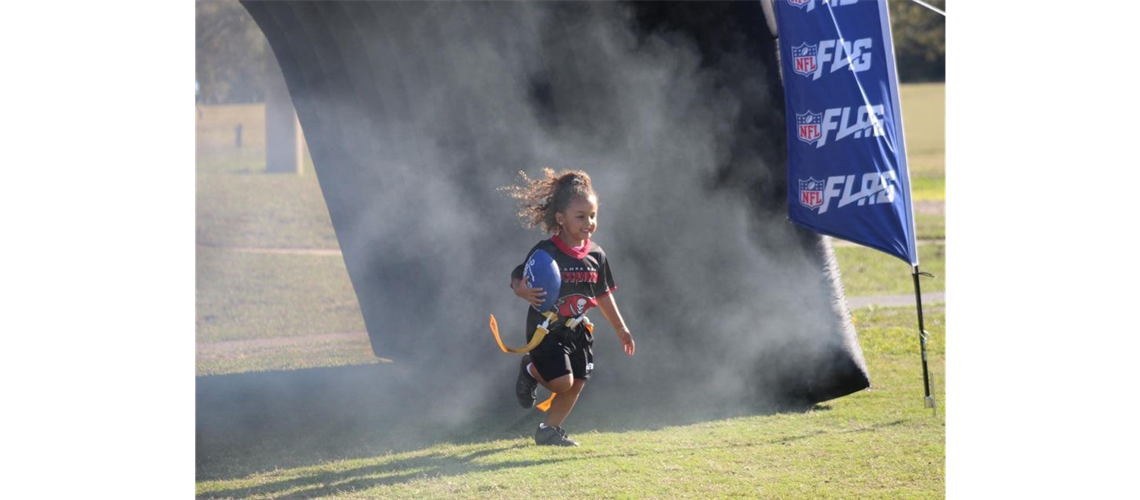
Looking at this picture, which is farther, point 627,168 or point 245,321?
point 245,321

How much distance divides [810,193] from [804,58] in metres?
0.72

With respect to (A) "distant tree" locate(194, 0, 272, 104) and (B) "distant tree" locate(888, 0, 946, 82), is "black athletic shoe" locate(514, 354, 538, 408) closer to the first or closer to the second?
(A) "distant tree" locate(194, 0, 272, 104)

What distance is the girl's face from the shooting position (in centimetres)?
632

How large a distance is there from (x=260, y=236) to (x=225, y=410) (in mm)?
11197

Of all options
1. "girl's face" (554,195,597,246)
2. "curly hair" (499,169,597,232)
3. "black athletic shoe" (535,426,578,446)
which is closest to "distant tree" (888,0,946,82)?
"curly hair" (499,169,597,232)

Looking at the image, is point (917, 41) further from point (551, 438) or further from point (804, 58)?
point (551, 438)

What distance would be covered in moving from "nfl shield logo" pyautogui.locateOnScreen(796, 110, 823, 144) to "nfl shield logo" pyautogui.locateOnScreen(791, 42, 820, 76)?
222 mm

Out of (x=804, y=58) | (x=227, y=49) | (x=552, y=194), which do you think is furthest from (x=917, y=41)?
(x=552, y=194)

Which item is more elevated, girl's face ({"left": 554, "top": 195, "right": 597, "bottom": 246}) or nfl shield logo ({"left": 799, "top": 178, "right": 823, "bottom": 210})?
nfl shield logo ({"left": 799, "top": 178, "right": 823, "bottom": 210})

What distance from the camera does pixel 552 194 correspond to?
6504mm

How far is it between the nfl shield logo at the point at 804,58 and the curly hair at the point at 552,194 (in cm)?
127
